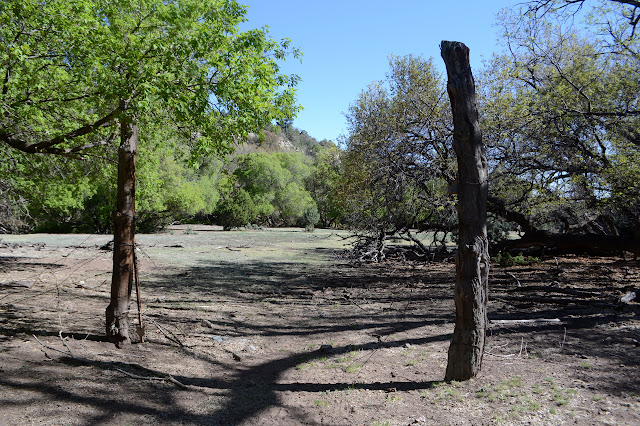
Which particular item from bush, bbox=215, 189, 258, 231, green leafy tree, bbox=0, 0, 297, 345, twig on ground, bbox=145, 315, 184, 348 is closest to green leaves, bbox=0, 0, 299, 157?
green leafy tree, bbox=0, 0, 297, 345

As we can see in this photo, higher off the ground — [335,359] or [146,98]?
[146,98]

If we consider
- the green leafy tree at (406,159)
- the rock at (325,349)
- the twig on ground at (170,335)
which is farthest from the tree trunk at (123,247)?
the green leafy tree at (406,159)

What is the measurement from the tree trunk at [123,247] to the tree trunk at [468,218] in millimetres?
4343

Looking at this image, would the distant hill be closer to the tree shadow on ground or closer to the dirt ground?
the tree shadow on ground

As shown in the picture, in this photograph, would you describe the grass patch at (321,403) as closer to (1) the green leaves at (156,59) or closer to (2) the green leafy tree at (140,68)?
(2) the green leafy tree at (140,68)

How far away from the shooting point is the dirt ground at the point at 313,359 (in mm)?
4129

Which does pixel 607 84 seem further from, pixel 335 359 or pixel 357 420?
pixel 357 420

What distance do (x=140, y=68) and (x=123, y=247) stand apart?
254cm

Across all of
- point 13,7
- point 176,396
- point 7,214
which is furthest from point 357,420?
point 7,214

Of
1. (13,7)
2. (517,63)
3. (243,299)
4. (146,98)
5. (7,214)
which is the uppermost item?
(517,63)

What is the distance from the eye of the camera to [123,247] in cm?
612

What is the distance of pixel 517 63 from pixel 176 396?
13.3 metres

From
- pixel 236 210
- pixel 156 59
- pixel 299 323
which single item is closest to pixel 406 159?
pixel 299 323

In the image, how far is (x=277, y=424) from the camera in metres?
4.11
